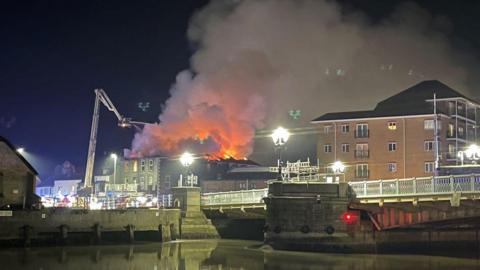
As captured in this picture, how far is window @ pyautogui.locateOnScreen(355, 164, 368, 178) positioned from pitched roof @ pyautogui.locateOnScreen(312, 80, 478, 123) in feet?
25.0

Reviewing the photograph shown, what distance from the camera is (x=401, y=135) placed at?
328 feet

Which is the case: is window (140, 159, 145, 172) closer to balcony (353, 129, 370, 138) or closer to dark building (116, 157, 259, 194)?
dark building (116, 157, 259, 194)

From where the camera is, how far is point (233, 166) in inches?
5197

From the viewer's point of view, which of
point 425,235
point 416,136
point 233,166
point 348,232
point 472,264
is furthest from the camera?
point 233,166

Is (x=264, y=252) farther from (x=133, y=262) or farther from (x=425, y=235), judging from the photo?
(x=425, y=235)

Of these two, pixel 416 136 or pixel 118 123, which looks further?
pixel 118 123

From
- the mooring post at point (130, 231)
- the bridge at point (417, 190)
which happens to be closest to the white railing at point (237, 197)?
the mooring post at point (130, 231)

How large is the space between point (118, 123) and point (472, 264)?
140 metres

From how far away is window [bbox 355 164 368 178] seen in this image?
336 ft

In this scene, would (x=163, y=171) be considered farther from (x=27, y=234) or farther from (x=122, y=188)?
(x=27, y=234)

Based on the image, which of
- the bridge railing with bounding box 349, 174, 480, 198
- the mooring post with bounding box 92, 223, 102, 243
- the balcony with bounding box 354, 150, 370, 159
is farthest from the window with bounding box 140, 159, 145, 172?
the bridge railing with bounding box 349, 174, 480, 198

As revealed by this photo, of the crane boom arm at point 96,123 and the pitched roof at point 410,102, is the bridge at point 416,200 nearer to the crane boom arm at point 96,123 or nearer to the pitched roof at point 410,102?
the pitched roof at point 410,102

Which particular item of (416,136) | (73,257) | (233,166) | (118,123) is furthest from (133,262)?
(118,123)

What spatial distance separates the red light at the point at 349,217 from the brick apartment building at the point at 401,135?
42.6m
